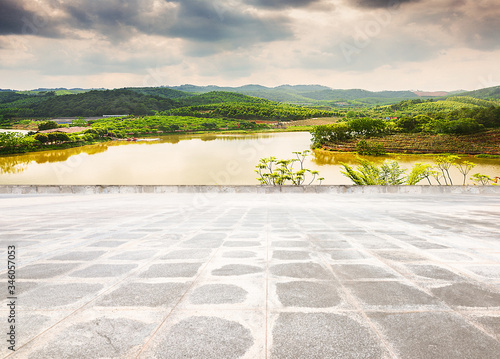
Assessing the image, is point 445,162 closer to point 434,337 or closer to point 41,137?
point 434,337

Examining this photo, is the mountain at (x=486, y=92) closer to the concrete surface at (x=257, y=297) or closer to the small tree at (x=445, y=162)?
the small tree at (x=445, y=162)

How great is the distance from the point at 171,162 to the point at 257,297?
2761 inches

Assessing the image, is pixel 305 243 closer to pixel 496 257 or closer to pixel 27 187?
pixel 496 257

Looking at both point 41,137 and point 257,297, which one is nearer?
point 257,297

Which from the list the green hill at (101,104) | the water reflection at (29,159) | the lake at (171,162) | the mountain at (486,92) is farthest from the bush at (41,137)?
the mountain at (486,92)

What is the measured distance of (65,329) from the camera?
172 centimetres

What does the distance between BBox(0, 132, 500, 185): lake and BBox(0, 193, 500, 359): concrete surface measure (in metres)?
42.2

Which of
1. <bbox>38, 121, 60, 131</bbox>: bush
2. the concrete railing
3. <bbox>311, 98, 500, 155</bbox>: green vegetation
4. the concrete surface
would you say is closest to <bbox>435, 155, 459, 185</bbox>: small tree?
the concrete railing

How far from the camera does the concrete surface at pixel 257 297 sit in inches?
61.0

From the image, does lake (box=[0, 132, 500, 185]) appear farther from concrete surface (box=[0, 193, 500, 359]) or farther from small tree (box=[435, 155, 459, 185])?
concrete surface (box=[0, 193, 500, 359])

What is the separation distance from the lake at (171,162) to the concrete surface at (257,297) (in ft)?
→ 138

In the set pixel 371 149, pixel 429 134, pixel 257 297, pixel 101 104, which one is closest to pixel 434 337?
pixel 257 297

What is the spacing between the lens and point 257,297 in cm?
209

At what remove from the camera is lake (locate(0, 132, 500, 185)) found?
173ft
